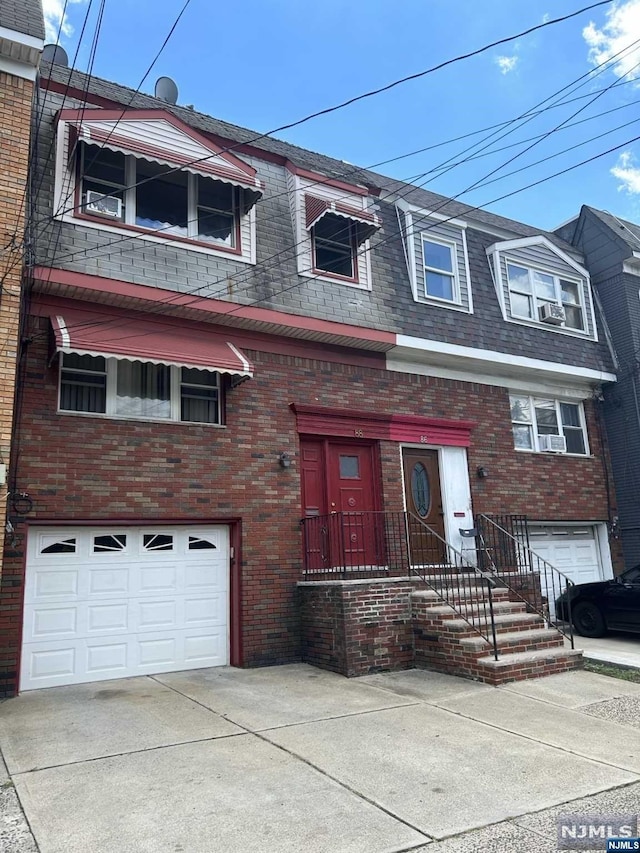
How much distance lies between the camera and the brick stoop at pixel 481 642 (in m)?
8.02

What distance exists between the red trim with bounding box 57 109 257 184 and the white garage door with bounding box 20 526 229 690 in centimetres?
529

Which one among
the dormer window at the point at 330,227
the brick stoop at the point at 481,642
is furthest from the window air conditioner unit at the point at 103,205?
the brick stoop at the point at 481,642

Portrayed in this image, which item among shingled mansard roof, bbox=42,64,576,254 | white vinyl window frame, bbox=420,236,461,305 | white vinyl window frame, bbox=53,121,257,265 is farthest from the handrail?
shingled mansard roof, bbox=42,64,576,254

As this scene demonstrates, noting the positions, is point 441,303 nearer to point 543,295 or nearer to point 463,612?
point 543,295

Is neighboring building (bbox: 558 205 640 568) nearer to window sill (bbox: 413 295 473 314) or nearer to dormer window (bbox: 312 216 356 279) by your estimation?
window sill (bbox: 413 295 473 314)

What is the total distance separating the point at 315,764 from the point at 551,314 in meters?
10.9

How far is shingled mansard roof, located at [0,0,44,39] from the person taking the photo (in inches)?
310

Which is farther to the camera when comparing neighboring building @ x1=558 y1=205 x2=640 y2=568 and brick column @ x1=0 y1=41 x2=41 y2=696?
neighboring building @ x1=558 y1=205 x2=640 y2=568

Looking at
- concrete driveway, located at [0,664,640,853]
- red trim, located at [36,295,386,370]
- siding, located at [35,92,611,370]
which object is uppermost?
siding, located at [35,92,611,370]

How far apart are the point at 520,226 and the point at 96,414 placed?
11.2m

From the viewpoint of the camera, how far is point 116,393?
899cm

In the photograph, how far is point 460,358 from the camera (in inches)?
476

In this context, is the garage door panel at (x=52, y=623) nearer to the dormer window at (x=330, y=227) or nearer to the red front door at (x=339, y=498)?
the red front door at (x=339, y=498)

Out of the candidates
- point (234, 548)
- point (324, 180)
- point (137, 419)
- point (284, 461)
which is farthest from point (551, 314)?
point (137, 419)
